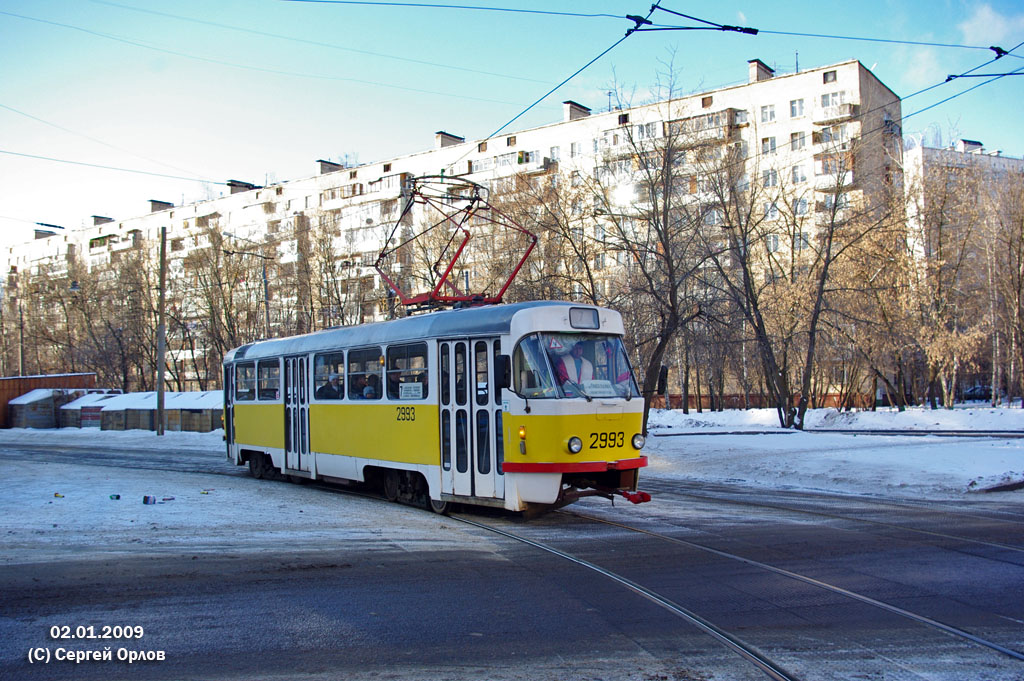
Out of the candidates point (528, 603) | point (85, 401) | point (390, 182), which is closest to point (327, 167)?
point (390, 182)

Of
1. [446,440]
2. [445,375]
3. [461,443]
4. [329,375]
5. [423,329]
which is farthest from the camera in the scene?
[329,375]

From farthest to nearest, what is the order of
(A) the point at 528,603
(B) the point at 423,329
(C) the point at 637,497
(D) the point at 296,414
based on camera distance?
(D) the point at 296,414, (B) the point at 423,329, (C) the point at 637,497, (A) the point at 528,603

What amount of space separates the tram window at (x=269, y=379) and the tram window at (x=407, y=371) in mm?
4863

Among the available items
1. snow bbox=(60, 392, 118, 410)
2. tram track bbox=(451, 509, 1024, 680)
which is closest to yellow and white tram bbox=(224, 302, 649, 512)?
tram track bbox=(451, 509, 1024, 680)

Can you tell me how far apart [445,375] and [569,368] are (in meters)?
2.12

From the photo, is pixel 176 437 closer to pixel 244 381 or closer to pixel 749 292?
pixel 244 381

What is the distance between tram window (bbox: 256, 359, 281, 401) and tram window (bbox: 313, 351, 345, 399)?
183 cm

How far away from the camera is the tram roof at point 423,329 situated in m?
11.4

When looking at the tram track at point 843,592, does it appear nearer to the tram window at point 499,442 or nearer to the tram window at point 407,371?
the tram window at point 499,442

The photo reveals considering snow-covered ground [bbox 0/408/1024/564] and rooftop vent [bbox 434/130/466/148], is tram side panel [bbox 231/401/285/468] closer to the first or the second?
snow-covered ground [bbox 0/408/1024/564]

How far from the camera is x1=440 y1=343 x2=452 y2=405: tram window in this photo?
12.1 m

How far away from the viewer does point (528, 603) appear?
282 inches

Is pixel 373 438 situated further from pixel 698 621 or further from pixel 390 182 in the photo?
pixel 390 182

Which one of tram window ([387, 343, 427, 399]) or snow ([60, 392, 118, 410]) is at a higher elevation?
tram window ([387, 343, 427, 399])
